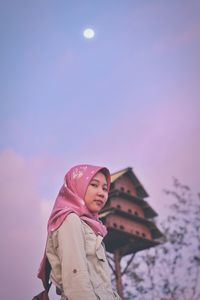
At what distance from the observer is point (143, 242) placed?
5.64 meters

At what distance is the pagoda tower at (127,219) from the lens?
5.16 metres

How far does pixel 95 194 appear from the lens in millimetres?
1657

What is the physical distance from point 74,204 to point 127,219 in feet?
13.1

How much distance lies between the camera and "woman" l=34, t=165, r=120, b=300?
1.34 meters

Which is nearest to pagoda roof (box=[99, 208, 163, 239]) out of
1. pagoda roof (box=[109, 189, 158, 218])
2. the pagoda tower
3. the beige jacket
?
the pagoda tower

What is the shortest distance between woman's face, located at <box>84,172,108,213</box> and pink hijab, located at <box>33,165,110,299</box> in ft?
0.07

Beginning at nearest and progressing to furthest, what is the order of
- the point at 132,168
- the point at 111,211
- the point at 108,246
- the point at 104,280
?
the point at 104,280 < the point at 111,211 < the point at 108,246 < the point at 132,168

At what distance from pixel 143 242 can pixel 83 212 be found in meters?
4.25

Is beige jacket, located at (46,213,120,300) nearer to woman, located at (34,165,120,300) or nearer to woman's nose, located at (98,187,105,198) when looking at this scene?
woman, located at (34,165,120,300)

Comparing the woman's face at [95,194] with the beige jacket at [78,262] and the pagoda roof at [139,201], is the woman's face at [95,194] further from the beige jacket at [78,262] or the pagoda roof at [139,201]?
the pagoda roof at [139,201]

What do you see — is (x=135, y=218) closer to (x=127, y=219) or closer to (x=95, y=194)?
(x=127, y=219)

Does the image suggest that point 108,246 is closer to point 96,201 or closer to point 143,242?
point 143,242

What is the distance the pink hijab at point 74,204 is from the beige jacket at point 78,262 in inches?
1.3

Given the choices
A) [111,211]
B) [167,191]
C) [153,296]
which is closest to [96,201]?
[111,211]
